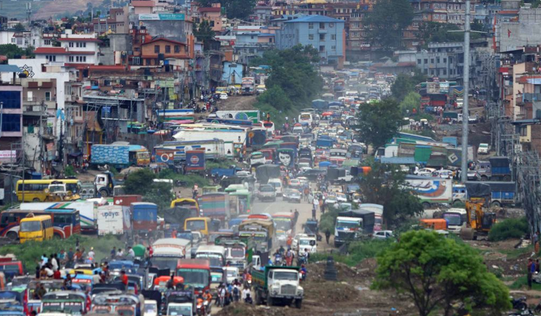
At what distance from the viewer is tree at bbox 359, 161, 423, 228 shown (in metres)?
60.9

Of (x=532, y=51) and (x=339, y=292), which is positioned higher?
(x=532, y=51)

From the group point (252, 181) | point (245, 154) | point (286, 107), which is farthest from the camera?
point (286, 107)

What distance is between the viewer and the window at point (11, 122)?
64.1 meters

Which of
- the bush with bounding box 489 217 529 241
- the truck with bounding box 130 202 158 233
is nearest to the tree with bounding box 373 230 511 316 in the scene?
the truck with bounding box 130 202 158 233

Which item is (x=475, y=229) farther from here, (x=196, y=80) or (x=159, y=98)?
(x=196, y=80)

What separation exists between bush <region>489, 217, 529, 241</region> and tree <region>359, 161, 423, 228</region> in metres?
5.57

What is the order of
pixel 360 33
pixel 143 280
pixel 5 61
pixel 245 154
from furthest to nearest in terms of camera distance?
1. pixel 360 33
2. pixel 5 61
3. pixel 245 154
4. pixel 143 280

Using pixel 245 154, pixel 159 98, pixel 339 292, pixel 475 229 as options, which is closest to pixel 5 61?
pixel 159 98

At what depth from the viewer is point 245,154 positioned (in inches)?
3140

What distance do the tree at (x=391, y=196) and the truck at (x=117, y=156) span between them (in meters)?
14.2

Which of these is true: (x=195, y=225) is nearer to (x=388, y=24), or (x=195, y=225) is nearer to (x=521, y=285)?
(x=521, y=285)

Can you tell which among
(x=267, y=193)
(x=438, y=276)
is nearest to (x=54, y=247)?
(x=438, y=276)

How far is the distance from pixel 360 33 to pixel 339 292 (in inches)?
4725

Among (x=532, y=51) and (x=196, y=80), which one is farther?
(x=196, y=80)
